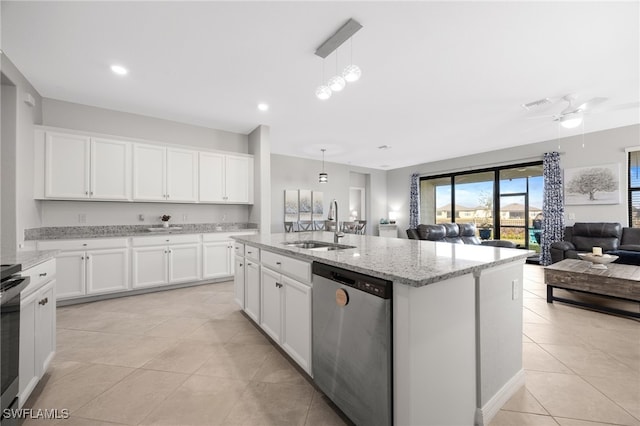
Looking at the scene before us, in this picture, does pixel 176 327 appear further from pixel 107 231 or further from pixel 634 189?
pixel 634 189

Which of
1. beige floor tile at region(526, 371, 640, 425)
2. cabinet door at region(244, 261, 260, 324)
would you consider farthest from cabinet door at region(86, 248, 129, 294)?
beige floor tile at region(526, 371, 640, 425)

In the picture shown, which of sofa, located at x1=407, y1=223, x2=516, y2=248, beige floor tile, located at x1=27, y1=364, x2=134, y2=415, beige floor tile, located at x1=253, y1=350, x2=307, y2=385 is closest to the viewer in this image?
beige floor tile, located at x1=27, y1=364, x2=134, y2=415

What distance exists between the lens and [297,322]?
183cm

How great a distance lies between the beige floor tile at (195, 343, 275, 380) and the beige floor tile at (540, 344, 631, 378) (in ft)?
7.70

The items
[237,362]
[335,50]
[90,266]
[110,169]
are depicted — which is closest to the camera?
[237,362]

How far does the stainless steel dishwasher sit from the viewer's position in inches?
45.9

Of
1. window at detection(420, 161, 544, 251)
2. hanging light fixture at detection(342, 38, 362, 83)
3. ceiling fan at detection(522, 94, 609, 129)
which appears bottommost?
window at detection(420, 161, 544, 251)

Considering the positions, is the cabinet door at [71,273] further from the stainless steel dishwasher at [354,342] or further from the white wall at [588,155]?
the white wall at [588,155]

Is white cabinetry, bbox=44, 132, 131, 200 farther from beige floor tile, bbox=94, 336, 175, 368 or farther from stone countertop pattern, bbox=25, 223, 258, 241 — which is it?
beige floor tile, bbox=94, 336, 175, 368

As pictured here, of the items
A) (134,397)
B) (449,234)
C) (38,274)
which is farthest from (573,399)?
(449,234)

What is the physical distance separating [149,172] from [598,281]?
6025 mm

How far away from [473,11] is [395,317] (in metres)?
2.37

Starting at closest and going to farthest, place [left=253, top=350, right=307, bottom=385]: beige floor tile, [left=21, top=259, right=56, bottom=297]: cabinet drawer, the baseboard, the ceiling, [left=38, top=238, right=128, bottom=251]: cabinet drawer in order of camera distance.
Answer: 1. the baseboard
2. [left=21, top=259, right=56, bottom=297]: cabinet drawer
3. [left=253, top=350, right=307, bottom=385]: beige floor tile
4. the ceiling
5. [left=38, top=238, right=128, bottom=251]: cabinet drawer

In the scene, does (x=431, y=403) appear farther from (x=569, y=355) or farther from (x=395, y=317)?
(x=569, y=355)
